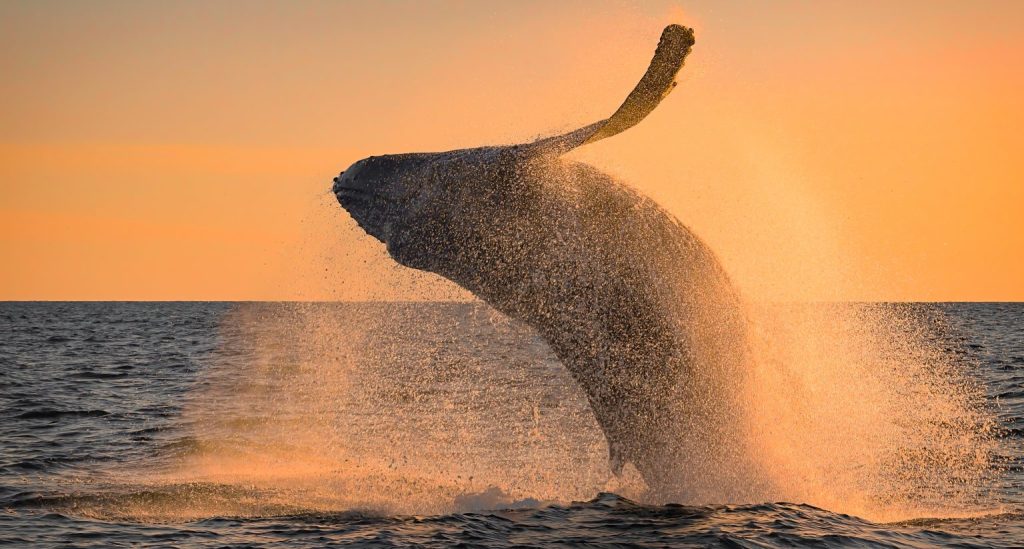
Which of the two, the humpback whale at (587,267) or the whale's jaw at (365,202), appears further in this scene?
the whale's jaw at (365,202)

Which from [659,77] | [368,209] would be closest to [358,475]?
[368,209]

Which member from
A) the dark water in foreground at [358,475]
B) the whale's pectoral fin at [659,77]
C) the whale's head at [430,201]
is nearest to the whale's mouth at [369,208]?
the whale's head at [430,201]

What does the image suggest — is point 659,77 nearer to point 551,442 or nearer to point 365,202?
point 365,202

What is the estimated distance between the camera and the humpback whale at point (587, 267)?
292 inches

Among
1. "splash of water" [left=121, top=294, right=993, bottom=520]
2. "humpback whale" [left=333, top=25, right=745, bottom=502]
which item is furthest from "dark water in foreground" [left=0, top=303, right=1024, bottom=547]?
"humpback whale" [left=333, top=25, right=745, bottom=502]

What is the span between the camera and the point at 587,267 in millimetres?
7484

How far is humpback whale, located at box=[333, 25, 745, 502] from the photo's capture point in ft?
24.3

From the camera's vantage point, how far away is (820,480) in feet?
35.5

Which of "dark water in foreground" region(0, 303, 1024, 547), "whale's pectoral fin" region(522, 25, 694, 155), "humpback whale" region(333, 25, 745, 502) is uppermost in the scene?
"whale's pectoral fin" region(522, 25, 694, 155)

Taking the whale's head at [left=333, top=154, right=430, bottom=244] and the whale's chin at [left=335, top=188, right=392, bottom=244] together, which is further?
the whale's chin at [left=335, top=188, right=392, bottom=244]

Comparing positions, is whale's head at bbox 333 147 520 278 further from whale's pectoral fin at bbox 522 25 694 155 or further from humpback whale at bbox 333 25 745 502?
whale's pectoral fin at bbox 522 25 694 155

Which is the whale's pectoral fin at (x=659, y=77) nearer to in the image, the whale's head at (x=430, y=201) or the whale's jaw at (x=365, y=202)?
the whale's head at (x=430, y=201)

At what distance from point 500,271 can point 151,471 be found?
7442mm

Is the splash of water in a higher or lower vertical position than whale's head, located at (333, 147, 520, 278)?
lower
